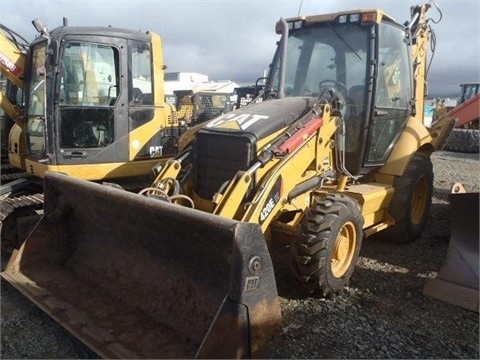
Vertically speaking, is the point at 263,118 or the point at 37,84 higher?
the point at 37,84

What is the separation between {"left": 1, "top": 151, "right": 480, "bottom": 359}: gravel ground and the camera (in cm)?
319

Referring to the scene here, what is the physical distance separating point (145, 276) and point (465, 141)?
620 inches

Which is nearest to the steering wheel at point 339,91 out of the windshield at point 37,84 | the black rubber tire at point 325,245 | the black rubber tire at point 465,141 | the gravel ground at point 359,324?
the black rubber tire at point 325,245

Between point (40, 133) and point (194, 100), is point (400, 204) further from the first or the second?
point (194, 100)

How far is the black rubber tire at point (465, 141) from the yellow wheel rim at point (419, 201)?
1183 cm

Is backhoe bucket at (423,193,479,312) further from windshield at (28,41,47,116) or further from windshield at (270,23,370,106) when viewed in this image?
windshield at (28,41,47,116)

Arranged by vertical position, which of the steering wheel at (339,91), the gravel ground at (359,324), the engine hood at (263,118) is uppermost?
the steering wheel at (339,91)

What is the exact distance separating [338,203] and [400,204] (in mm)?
1491

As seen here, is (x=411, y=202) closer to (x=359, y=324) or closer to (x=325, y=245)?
(x=325, y=245)

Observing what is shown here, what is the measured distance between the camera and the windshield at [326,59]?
4.77 metres

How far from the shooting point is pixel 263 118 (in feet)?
13.6

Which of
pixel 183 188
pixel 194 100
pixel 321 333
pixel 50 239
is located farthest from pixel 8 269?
pixel 194 100

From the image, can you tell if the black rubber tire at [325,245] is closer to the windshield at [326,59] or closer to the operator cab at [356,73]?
the operator cab at [356,73]

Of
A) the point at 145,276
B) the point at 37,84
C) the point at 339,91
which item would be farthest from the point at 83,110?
the point at 339,91
